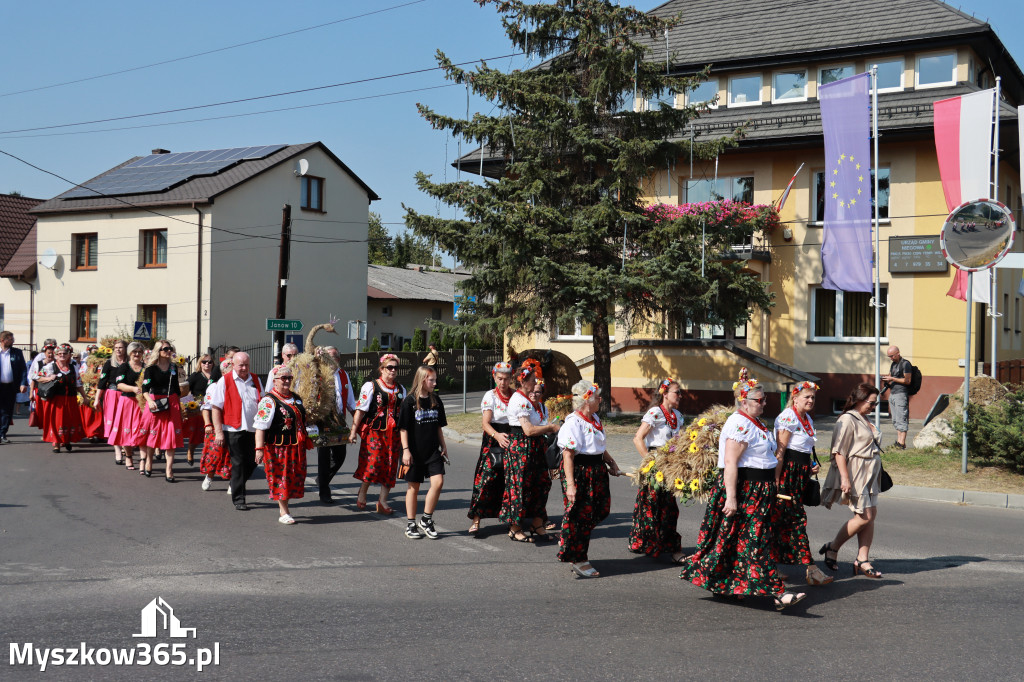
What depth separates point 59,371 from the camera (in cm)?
1562

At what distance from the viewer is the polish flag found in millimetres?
17391

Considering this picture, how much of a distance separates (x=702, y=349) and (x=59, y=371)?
1456cm

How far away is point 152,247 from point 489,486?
3030cm

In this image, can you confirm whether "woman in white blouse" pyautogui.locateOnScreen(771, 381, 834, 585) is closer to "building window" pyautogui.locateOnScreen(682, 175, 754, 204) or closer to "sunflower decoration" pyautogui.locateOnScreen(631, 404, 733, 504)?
"sunflower decoration" pyautogui.locateOnScreen(631, 404, 733, 504)

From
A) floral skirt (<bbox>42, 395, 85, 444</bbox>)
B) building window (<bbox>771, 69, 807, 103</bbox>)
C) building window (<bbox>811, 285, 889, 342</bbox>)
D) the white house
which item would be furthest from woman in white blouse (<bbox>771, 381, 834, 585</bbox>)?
the white house

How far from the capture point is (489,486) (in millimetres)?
9039

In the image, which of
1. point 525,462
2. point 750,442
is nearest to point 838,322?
point 525,462

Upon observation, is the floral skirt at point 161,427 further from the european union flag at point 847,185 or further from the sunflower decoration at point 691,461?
the european union flag at point 847,185

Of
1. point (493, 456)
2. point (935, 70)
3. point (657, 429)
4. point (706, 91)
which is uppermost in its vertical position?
point (706, 91)

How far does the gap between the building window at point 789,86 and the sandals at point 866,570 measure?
19207mm

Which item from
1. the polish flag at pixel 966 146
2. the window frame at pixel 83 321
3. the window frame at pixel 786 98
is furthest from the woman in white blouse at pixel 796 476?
the window frame at pixel 83 321

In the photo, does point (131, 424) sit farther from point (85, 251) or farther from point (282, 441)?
point (85, 251)

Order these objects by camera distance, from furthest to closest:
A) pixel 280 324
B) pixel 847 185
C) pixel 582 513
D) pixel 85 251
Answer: pixel 85 251 < pixel 280 324 < pixel 847 185 < pixel 582 513

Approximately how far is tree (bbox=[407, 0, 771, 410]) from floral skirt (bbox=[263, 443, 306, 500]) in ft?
30.2
